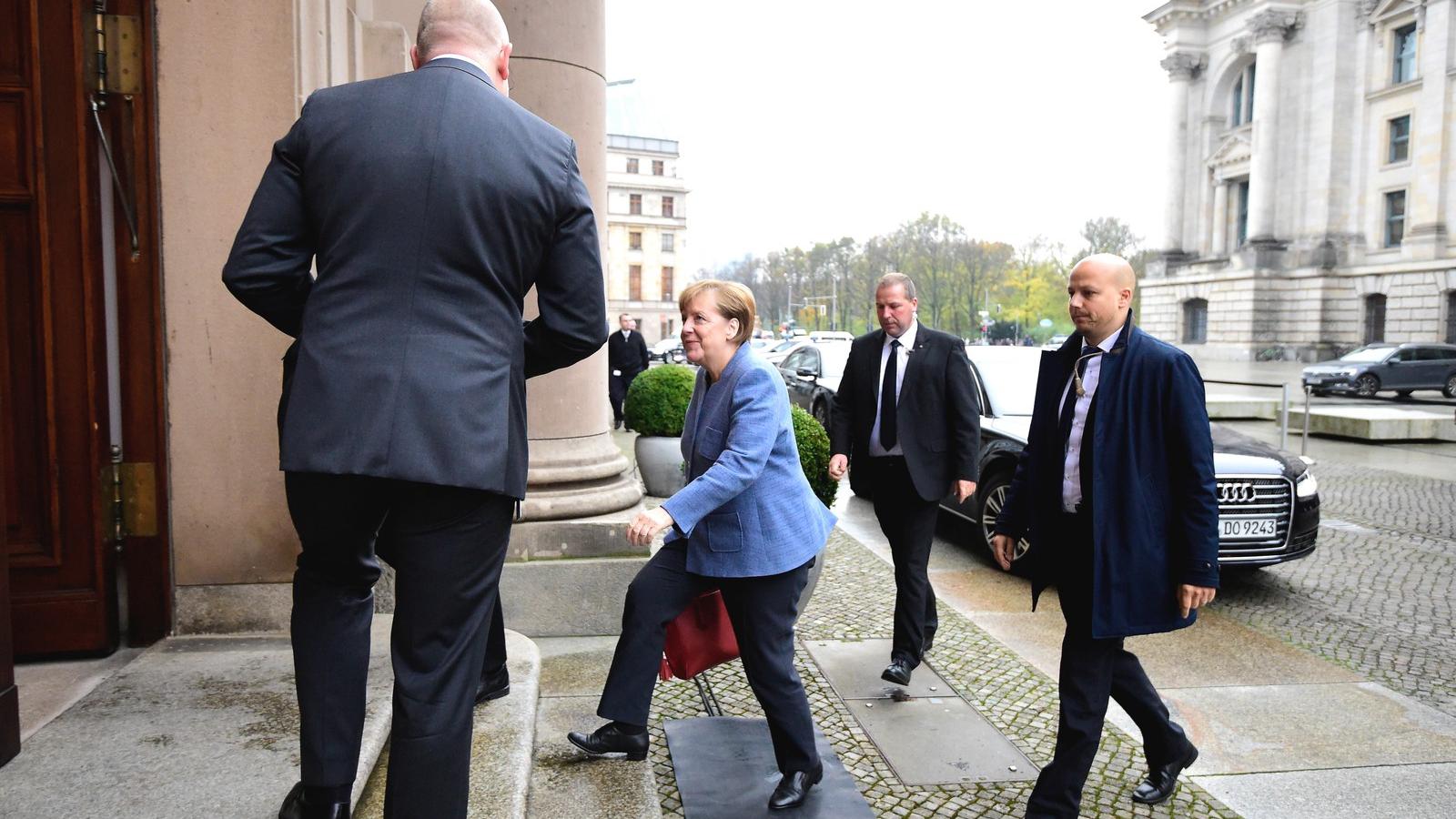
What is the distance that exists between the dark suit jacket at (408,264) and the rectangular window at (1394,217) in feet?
168

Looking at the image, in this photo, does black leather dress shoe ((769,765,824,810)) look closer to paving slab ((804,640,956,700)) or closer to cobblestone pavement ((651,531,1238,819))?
cobblestone pavement ((651,531,1238,819))

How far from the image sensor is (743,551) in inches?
125

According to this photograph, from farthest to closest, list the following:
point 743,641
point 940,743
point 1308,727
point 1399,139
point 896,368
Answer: point 1399,139
point 896,368
point 1308,727
point 940,743
point 743,641

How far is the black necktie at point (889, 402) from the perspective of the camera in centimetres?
486

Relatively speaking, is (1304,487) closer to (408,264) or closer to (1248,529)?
(1248,529)

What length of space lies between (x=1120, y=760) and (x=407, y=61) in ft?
14.2

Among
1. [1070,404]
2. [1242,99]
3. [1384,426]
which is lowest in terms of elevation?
[1384,426]

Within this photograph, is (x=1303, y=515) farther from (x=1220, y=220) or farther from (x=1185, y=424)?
(x=1220, y=220)

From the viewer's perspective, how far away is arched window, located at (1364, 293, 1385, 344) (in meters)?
43.9

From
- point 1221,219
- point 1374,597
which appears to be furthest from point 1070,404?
point 1221,219

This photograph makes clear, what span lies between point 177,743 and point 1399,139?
52873 mm

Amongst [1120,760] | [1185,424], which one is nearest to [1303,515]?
[1120,760]

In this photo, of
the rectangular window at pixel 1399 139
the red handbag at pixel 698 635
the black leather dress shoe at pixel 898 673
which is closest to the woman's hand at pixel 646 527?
the red handbag at pixel 698 635

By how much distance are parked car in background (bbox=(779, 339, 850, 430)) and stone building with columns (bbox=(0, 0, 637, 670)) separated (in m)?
9.42
